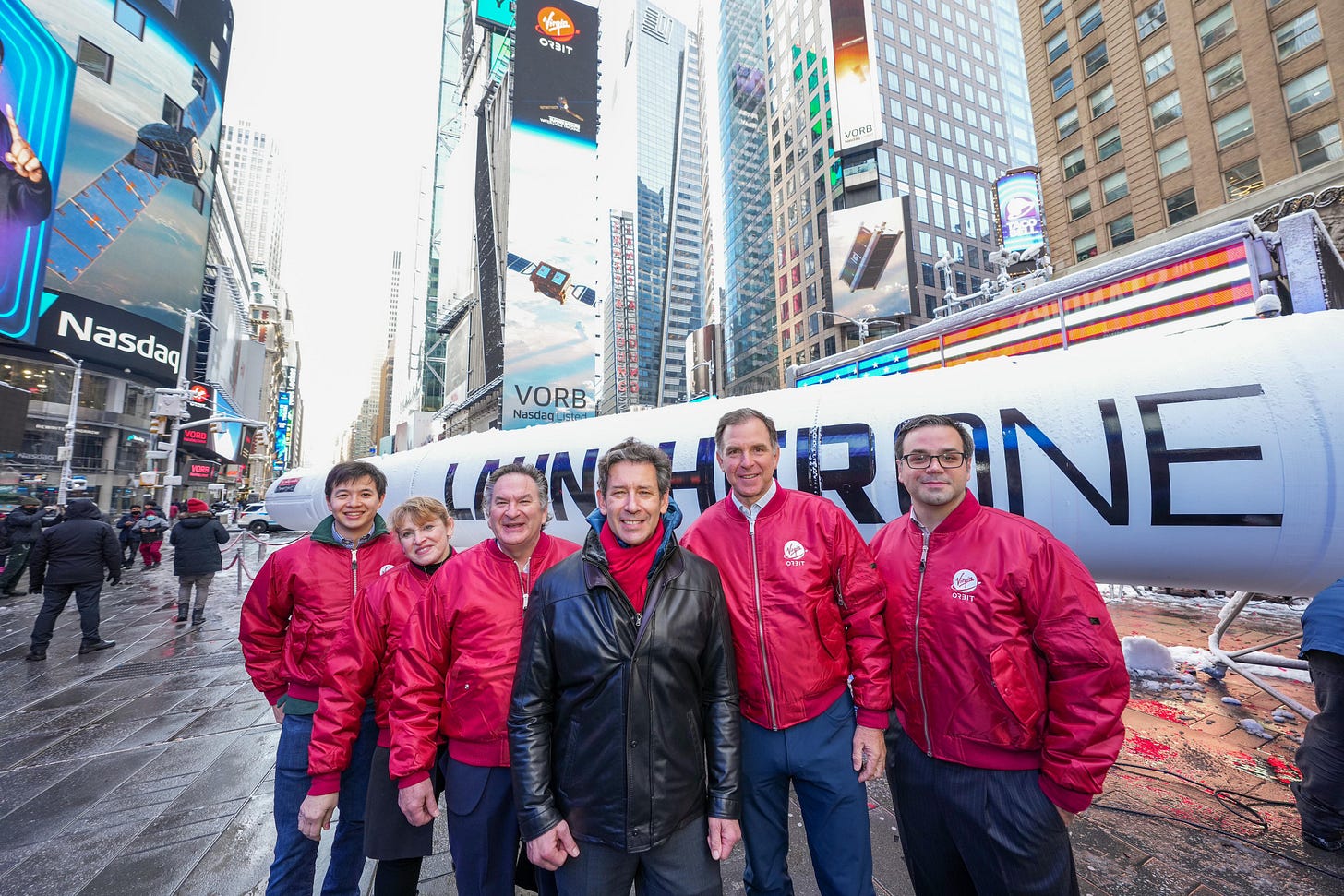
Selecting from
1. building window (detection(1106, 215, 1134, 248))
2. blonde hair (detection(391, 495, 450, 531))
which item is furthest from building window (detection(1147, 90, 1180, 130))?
blonde hair (detection(391, 495, 450, 531))

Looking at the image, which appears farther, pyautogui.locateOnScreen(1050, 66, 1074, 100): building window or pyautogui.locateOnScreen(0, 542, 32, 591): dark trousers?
pyautogui.locateOnScreen(1050, 66, 1074, 100): building window

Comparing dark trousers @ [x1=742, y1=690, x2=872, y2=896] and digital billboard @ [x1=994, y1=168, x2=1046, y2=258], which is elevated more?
digital billboard @ [x1=994, y1=168, x2=1046, y2=258]

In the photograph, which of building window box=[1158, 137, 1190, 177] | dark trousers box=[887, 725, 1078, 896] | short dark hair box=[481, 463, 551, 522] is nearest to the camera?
dark trousers box=[887, 725, 1078, 896]

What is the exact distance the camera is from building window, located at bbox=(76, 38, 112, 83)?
31594 millimetres

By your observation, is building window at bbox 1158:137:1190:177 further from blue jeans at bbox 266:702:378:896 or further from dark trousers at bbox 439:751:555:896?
blue jeans at bbox 266:702:378:896

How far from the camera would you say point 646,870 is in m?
2.03

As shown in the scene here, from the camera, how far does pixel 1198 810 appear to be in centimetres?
347

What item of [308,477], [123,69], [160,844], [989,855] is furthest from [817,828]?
[123,69]

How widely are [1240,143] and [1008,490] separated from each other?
28285 mm

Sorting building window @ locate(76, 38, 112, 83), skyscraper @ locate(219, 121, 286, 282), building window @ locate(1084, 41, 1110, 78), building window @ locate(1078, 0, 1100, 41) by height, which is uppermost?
skyscraper @ locate(219, 121, 286, 282)

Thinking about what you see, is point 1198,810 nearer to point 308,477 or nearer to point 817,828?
point 817,828

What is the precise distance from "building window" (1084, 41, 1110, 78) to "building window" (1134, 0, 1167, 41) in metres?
1.36

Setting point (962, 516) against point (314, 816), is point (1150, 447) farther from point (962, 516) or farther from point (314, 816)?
point (314, 816)

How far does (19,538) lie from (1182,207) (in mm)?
39618
